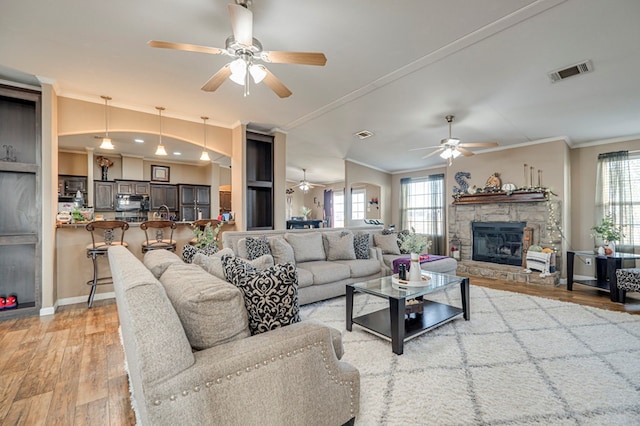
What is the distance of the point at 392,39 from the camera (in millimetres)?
2707

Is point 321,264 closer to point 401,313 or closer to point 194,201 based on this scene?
point 401,313

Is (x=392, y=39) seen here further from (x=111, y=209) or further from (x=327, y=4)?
(x=111, y=209)

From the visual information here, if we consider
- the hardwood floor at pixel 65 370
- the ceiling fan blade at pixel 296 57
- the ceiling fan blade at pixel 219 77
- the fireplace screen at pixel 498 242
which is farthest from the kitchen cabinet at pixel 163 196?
the fireplace screen at pixel 498 242

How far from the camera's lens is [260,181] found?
552 cm

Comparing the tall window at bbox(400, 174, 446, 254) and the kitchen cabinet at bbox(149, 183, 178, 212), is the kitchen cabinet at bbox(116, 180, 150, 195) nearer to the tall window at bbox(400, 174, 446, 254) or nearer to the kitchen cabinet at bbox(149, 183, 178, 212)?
the kitchen cabinet at bbox(149, 183, 178, 212)

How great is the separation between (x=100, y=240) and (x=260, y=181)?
8.86ft

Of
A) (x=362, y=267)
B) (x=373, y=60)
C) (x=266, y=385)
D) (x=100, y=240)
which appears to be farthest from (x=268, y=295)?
(x=100, y=240)

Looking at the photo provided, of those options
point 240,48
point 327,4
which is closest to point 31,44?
point 240,48

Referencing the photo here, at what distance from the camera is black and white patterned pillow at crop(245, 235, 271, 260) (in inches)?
139

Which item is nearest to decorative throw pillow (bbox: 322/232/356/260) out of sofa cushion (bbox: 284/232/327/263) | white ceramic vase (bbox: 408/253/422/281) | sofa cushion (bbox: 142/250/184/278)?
sofa cushion (bbox: 284/232/327/263)

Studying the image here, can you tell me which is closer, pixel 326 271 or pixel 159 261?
pixel 159 261

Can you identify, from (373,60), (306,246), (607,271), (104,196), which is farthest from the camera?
(104,196)

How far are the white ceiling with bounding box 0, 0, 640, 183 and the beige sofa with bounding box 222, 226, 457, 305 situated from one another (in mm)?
2022

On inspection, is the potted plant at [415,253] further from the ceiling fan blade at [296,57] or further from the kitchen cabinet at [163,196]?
the kitchen cabinet at [163,196]
